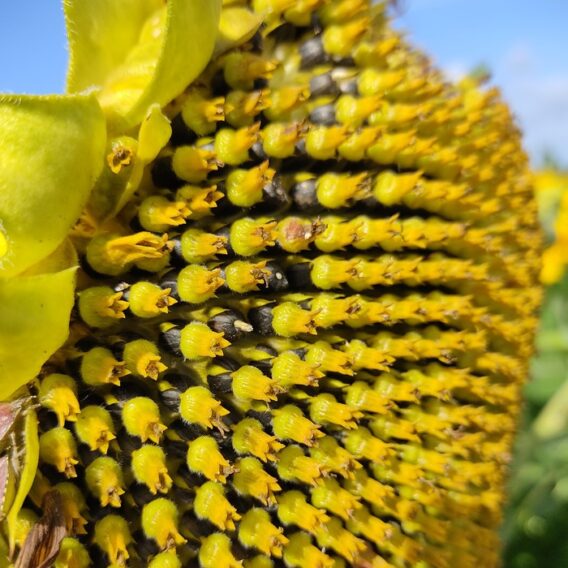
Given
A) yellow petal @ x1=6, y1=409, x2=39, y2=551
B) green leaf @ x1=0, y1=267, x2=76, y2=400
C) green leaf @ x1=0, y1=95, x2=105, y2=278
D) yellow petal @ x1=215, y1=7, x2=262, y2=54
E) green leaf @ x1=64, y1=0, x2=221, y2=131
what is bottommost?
yellow petal @ x1=6, y1=409, x2=39, y2=551

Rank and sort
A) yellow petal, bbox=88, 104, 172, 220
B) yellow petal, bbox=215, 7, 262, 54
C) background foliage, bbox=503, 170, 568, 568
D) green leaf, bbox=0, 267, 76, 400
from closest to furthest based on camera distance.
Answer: green leaf, bbox=0, 267, 76, 400
yellow petal, bbox=88, 104, 172, 220
yellow petal, bbox=215, 7, 262, 54
background foliage, bbox=503, 170, 568, 568

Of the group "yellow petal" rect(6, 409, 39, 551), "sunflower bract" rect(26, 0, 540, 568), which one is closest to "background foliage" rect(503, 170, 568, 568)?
"sunflower bract" rect(26, 0, 540, 568)

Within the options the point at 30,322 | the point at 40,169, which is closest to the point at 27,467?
the point at 30,322

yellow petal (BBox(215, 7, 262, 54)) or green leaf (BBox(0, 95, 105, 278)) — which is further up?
yellow petal (BBox(215, 7, 262, 54))

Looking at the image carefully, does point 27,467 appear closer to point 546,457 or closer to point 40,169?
point 40,169

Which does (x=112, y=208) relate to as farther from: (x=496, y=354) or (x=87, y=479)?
(x=496, y=354)

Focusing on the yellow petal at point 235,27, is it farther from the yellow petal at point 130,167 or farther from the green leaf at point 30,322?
the green leaf at point 30,322

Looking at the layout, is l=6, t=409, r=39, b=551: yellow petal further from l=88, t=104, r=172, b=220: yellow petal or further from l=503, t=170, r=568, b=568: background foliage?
l=503, t=170, r=568, b=568: background foliage
